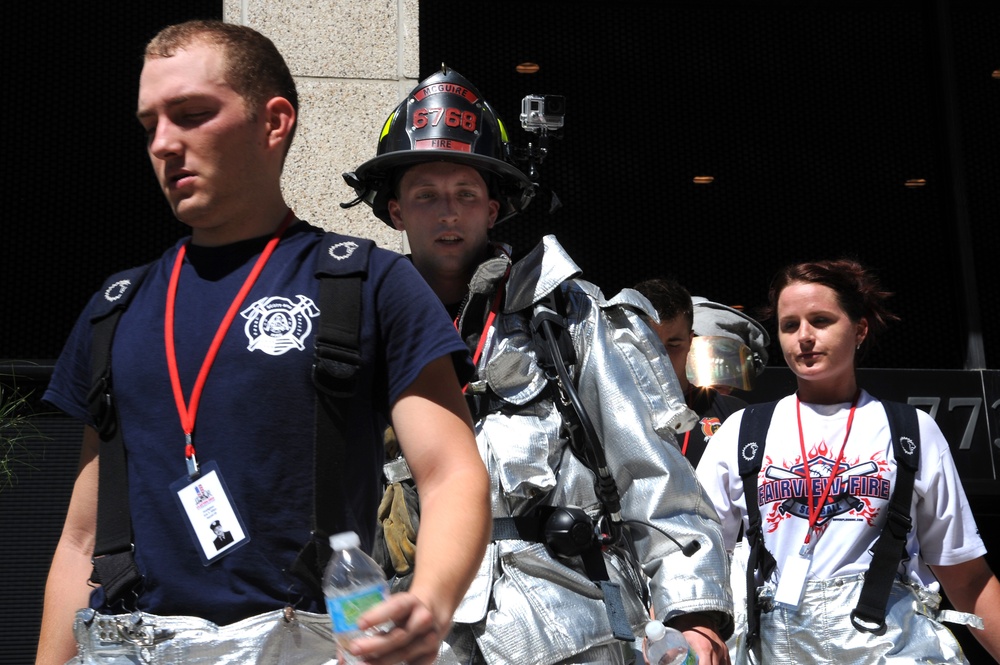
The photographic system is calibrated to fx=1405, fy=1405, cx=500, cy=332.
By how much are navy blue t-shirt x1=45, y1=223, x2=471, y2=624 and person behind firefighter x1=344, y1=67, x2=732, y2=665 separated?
3.28ft

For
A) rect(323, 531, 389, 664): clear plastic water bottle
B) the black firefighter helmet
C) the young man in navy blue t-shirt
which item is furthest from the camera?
the black firefighter helmet

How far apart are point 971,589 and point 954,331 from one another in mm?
5564

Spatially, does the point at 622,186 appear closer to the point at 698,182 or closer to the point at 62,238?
the point at 698,182

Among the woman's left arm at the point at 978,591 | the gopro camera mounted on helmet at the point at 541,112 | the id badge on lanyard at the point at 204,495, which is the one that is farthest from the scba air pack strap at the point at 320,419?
the woman's left arm at the point at 978,591

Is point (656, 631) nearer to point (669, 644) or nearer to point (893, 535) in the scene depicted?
point (669, 644)

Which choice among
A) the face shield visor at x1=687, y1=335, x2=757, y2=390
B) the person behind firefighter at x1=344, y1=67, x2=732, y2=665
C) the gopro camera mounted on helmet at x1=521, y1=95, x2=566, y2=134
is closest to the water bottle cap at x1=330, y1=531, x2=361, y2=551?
the person behind firefighter at x1=344, y1=67, x2=732, y2=665

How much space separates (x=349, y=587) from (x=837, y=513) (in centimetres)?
267

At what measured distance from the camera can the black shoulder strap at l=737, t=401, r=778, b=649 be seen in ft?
13.9

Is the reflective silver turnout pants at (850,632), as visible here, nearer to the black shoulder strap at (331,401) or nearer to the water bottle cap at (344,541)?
the black shoulder strap at (331,401)

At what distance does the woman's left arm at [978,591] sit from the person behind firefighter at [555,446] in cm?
143

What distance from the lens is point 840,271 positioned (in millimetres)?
4617

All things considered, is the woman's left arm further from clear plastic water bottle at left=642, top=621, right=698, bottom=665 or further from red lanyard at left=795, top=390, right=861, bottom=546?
clear plastic water bottle at left=642, top=621, right=698, bottom=665

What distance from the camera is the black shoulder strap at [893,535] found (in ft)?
13.1

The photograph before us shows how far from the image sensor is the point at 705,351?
22.3ft
